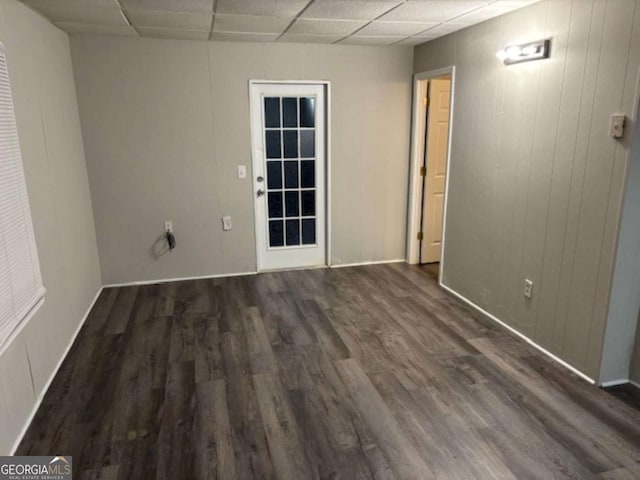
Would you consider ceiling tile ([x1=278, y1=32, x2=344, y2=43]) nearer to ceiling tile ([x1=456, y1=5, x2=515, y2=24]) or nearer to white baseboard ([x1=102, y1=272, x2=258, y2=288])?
ceiling tile ([x1=456, y1=5, x2=515, y2=24])

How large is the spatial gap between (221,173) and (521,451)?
3.52 metres

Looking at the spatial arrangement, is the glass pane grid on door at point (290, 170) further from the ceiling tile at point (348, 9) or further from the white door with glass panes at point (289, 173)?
the ceiling tile at point (348, 9)

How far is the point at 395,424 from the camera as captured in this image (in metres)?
2.39

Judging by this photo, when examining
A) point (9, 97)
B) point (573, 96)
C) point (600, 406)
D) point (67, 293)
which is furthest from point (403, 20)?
point (67, 293)

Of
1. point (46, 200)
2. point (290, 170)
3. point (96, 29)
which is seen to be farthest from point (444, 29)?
point (46, 200)

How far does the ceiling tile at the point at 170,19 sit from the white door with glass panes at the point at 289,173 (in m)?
0.96

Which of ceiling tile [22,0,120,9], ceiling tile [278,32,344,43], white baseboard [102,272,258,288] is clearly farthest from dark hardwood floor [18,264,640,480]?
ceiling tile [278,32,344,43]

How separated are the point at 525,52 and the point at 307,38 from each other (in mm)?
1999

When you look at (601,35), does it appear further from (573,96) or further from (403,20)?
(403,20)

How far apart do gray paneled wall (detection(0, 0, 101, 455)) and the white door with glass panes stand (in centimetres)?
165

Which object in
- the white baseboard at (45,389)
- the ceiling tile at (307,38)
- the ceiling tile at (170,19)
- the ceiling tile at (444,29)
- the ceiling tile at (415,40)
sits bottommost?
the white baseboard at (45,389)

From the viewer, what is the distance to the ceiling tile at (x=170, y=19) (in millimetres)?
3211

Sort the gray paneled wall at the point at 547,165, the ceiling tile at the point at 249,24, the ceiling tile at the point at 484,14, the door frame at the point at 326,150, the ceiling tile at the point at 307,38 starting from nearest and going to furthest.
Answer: the gray paneled wall at the point at 547,165
the ceiling tile at the point at 484,14
the ceiling tile at the point at 249,24
the ceiling tile at the point at 307,38
the door frame at the point at 326,150

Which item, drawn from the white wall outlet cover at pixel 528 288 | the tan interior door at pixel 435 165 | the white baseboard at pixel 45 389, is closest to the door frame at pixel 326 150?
the tan interior door at pixel 435 165
